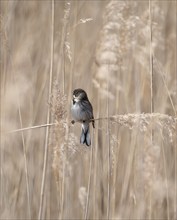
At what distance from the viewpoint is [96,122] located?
2.79 m

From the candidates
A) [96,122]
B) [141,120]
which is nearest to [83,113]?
[96,122]

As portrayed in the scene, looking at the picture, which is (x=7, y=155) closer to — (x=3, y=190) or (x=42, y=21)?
(x=3, y=190)

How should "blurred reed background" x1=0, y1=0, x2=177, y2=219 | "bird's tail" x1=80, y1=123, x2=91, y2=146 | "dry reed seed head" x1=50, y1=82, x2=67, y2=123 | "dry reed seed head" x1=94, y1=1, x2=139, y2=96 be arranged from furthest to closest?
"dry reed seed head" x1=94, y1=1, x2=139, y2=96 < "bird's tail" x1=80, y1=123, x2=91, y2=146 < "blurred reed background" x1=0, y1=0, x2=177, y2=219 < "dry reed seed head" x1=50, y1=82, x2=67, y2=123

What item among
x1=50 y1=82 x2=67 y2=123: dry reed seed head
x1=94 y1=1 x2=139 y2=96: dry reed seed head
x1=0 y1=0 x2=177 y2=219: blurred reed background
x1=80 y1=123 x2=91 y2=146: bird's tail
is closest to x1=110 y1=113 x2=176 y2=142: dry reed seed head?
x1=0 y1=0 x2=177 y2=219: blurred reed background

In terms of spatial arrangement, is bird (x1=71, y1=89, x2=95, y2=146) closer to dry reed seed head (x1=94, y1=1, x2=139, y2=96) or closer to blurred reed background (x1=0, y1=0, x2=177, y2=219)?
blurred reed background (x1=0, y1=0, x2=177, y2=219)

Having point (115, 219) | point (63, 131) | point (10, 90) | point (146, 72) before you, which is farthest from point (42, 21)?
point (63, 131)

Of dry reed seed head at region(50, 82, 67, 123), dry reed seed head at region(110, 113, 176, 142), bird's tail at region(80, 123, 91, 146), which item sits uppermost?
dry reed seed head at region(50, 82, 67, 123)

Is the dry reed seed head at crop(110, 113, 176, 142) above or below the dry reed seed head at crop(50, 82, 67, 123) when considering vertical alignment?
below

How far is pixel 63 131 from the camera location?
1.93 m

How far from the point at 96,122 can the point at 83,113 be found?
0.11 m

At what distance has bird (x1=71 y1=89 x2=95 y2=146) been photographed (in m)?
2.59

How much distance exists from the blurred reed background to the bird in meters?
0.05

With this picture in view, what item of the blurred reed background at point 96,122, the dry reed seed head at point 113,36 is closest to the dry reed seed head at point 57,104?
the blurred reed background at point 96,122

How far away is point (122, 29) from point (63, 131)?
99 cm
